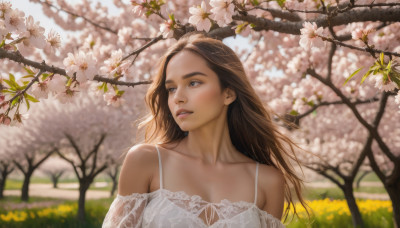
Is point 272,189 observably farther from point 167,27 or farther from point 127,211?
point 167,27

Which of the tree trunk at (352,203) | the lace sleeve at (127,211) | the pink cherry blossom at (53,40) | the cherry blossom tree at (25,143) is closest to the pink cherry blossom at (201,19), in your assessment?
the pink cherry blossom at (53,40)

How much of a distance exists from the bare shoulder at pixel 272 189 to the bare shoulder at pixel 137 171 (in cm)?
63

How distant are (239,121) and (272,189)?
1.45 feet

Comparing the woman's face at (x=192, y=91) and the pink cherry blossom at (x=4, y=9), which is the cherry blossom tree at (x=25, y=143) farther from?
the woman's face at (x=192, y=91)

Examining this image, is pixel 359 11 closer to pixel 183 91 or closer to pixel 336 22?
pixel 336 22

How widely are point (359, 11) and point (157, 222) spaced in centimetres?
187

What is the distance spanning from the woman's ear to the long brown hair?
0.02 metres

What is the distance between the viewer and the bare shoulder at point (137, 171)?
6.99 ft

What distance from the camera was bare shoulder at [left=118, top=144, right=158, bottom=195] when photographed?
83.9 inches

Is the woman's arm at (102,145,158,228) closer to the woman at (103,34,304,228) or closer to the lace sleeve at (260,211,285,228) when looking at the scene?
the woman at (103,34,304,228)

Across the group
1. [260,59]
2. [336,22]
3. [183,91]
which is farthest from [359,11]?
[260,59]

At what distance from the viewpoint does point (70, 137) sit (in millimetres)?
13484

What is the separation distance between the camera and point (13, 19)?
2320 mm

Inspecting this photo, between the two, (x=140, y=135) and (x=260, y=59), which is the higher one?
(x=260, y=59)
